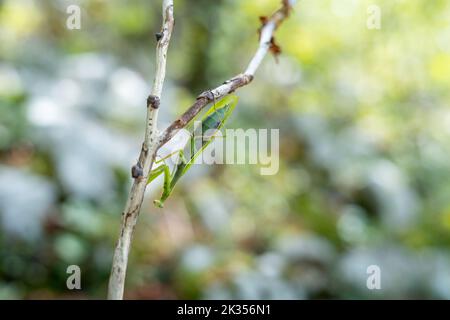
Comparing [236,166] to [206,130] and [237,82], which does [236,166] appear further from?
[237,82]

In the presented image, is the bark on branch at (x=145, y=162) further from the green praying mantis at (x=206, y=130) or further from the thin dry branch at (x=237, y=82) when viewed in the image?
the green praying mantis at (x=206, y=130)

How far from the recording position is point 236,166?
3723mm

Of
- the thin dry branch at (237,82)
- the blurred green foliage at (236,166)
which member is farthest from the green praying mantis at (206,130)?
the blurred green foliage at (236,166)

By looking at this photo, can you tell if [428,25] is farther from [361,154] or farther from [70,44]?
[70,44]

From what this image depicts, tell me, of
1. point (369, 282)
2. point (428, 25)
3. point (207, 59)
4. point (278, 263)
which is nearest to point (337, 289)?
point (369, 282)

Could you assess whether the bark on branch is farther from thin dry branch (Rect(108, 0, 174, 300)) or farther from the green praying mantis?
the green praying mantis

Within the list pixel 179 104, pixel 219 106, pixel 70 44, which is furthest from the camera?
pixel 70 44

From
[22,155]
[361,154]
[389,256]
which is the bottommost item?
[389,256]

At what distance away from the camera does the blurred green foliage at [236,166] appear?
254 cm

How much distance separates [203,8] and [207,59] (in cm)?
42

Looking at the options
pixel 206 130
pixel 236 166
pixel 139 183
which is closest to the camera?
pixel 139 183

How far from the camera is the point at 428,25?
169 inches

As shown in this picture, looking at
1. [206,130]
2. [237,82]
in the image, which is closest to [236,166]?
[206,130]

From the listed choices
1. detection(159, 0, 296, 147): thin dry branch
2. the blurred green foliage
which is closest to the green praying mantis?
detection(159, 0, 296, 147): thin dry branch
